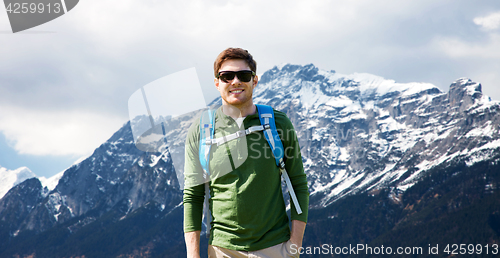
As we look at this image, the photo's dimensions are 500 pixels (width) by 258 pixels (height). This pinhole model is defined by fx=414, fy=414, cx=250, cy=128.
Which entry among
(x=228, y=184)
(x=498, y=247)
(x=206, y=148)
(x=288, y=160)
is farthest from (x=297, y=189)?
(x=498, y=247)

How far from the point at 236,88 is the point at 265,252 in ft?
5.98

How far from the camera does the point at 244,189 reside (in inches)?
174

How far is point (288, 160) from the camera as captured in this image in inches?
190

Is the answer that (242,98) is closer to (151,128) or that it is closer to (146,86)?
(146,86)

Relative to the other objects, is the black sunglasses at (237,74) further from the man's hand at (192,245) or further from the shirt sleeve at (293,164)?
the man's hand at (192,245)

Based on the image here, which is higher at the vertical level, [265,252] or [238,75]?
[238,75]

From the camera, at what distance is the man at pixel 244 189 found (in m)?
4.43

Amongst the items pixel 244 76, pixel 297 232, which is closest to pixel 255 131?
pixel 244 76

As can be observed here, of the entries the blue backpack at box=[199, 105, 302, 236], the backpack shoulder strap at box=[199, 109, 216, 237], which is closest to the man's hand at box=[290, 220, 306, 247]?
the blue backpack at box=[199, 105, 302, 236]

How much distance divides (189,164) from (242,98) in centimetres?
97

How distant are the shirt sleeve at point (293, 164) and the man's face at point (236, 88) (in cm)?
44

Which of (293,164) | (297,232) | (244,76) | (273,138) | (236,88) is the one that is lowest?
(297,232)

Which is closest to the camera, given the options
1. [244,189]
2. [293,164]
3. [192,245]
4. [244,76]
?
[244,189]

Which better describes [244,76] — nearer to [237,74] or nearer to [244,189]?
[237,74]
